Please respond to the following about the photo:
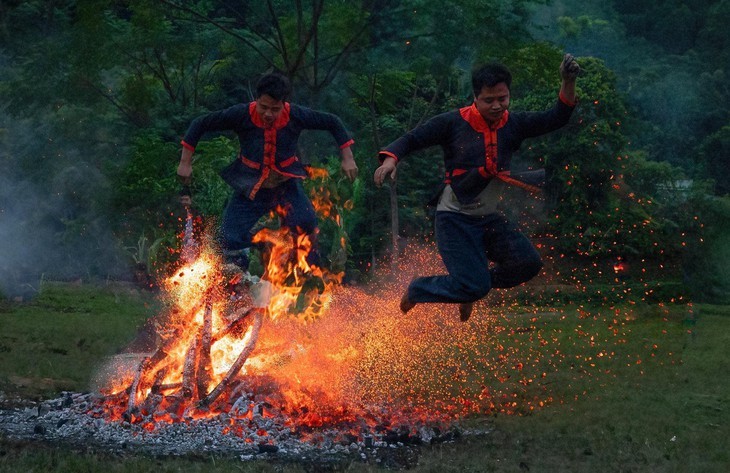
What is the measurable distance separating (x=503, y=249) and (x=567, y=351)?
197 inches

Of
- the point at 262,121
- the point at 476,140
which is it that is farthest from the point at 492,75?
the point at 262,121

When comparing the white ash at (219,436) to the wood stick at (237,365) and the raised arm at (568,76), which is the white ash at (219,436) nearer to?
the wood stick at (237,365)

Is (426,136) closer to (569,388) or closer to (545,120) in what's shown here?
(545,120)

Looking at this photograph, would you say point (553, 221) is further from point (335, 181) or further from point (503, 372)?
point (503, 372)

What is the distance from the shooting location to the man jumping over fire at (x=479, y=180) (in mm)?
7211

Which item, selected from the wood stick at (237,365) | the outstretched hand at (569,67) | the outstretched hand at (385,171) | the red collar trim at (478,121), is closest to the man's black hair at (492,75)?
the red collar trim at (478,121)

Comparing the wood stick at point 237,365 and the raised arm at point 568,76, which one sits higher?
the raised arm at point 568,76

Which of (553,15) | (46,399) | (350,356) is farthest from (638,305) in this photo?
(553,15)

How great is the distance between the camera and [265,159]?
820 centimetres

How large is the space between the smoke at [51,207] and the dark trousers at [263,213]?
44.0ft

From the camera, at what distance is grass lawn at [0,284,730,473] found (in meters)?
6.70

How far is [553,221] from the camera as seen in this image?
21.7 meters

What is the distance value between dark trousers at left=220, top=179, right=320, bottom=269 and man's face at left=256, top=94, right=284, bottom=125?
695 millimetres

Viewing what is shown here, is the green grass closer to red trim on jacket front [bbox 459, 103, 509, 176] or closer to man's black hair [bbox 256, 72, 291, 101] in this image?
man's black hair [bbox 256, 72, 291, 101]
